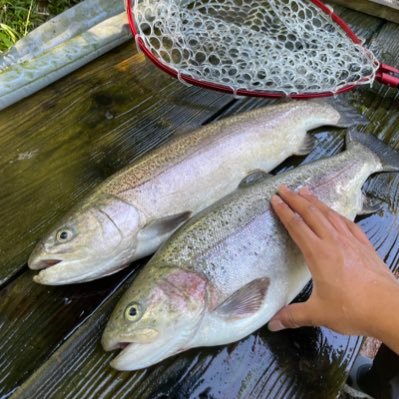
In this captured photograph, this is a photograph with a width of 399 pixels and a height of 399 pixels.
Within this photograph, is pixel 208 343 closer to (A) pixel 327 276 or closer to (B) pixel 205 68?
(A) pixel 327 276

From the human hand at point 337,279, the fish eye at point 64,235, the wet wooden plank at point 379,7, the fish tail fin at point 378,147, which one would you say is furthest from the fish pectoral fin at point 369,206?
the wet wooden plank at point 379,7

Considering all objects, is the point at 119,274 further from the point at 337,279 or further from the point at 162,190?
the point at 337,279

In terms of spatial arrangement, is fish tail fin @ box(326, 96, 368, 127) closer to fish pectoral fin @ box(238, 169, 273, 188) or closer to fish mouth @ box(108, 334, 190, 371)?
fish pectoral fin @ box(238, 169, 273, 188)

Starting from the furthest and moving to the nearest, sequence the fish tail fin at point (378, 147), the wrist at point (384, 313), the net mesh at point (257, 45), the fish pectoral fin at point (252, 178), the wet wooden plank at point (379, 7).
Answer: the wet wooden plank at point (379, 7)
the net mesh at point (257, 45)
the fish tail fin at point (378, 147)
the fish pectoral fin at point (252, 178)
the wrist at point (384, 313)

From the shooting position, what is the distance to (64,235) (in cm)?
206

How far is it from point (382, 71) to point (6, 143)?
283 centimetres

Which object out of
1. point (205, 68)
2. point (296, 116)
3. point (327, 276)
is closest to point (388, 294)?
point (327, 276)

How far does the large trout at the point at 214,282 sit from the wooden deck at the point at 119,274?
187mm

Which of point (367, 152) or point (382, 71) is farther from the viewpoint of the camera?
point (382, 71)

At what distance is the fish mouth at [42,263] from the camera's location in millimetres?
2070

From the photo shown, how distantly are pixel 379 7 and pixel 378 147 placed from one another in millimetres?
1939

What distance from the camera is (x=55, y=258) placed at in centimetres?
204

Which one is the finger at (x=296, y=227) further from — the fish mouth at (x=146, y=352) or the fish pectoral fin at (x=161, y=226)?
the fish mouth at (x=146, y=352)

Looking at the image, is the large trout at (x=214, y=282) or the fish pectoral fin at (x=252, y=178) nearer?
the large trout at (x=214, y=282)
